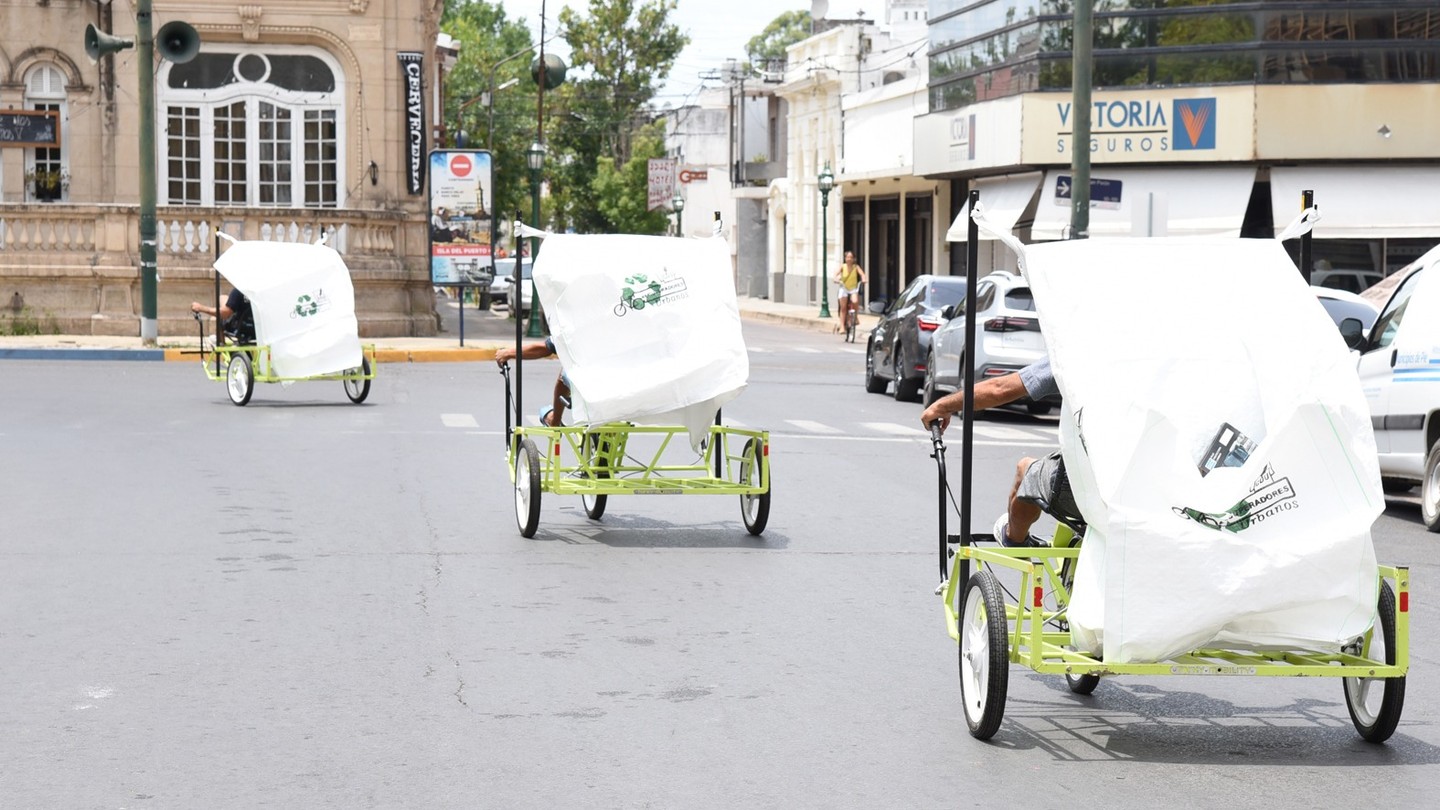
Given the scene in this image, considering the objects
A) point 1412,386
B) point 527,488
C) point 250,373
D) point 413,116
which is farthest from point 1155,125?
point 527,488

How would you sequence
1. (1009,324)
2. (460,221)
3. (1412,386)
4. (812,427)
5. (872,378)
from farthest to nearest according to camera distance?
(460,221) → (872,378) → (1009,324) → (812,427) → (1412,386)

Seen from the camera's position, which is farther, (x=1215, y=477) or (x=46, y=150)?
(x=46, y=150)

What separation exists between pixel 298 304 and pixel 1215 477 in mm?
16007

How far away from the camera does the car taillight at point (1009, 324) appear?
21328 millimetres

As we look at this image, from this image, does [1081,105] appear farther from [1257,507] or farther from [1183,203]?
[1257,507]

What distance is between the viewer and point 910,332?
23.6 m

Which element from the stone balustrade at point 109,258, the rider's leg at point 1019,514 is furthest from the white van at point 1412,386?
the stone balustrade at point 109,258

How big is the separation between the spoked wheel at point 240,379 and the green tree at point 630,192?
65633 millimetres

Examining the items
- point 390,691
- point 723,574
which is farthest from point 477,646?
point 723,574

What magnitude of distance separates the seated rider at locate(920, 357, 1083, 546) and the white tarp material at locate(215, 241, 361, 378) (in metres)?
14.2

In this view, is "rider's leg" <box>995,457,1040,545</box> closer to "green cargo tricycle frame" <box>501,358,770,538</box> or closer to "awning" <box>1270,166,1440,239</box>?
"green cargo tricycle frame" <box>501,358,770,538</box>

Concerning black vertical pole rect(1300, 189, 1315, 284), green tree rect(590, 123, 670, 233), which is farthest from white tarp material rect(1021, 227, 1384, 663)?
green tree rect(590, 123, 670, 233)

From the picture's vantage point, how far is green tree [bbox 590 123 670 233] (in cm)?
8744

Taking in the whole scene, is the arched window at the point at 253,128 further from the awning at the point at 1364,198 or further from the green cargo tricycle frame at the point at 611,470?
the green cargo tricycle frame at the point at 611,470
